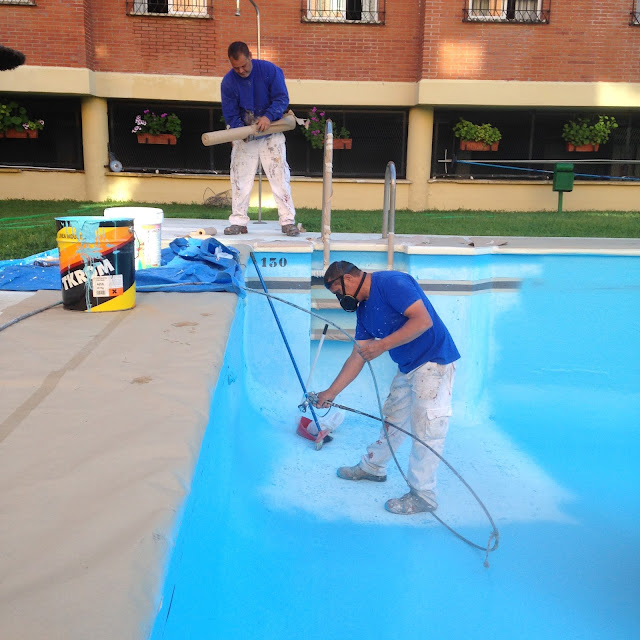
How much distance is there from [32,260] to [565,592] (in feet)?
12.0

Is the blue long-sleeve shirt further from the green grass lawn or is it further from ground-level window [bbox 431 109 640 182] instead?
ground-level window [bbox 431 109 640 182]

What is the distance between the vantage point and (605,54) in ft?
38.1

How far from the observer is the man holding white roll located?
6172mm

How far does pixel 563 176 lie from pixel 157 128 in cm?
698

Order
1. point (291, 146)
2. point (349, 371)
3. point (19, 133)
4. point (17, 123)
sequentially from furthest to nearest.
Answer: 1. point (291, 146)
2. point (19, 133)
3. point (17, 123)
4. point (349, 371)

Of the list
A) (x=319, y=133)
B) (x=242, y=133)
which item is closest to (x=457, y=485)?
(x=242, y=133)

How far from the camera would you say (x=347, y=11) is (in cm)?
1199

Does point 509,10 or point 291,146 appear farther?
point 291,146

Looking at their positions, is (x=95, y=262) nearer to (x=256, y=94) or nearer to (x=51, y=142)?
(x=256, y=94)

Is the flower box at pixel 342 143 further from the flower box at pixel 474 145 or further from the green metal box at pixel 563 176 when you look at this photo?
the green metal box at pixel 563 176

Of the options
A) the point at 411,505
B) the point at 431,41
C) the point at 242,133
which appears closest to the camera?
the point at 411,505

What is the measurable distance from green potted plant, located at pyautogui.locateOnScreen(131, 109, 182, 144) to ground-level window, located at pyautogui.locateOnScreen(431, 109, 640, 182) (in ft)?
15.4

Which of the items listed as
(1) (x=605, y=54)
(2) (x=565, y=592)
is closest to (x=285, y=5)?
(1) (x=605, y=54)

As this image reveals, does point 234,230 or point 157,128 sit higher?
point 157,128
